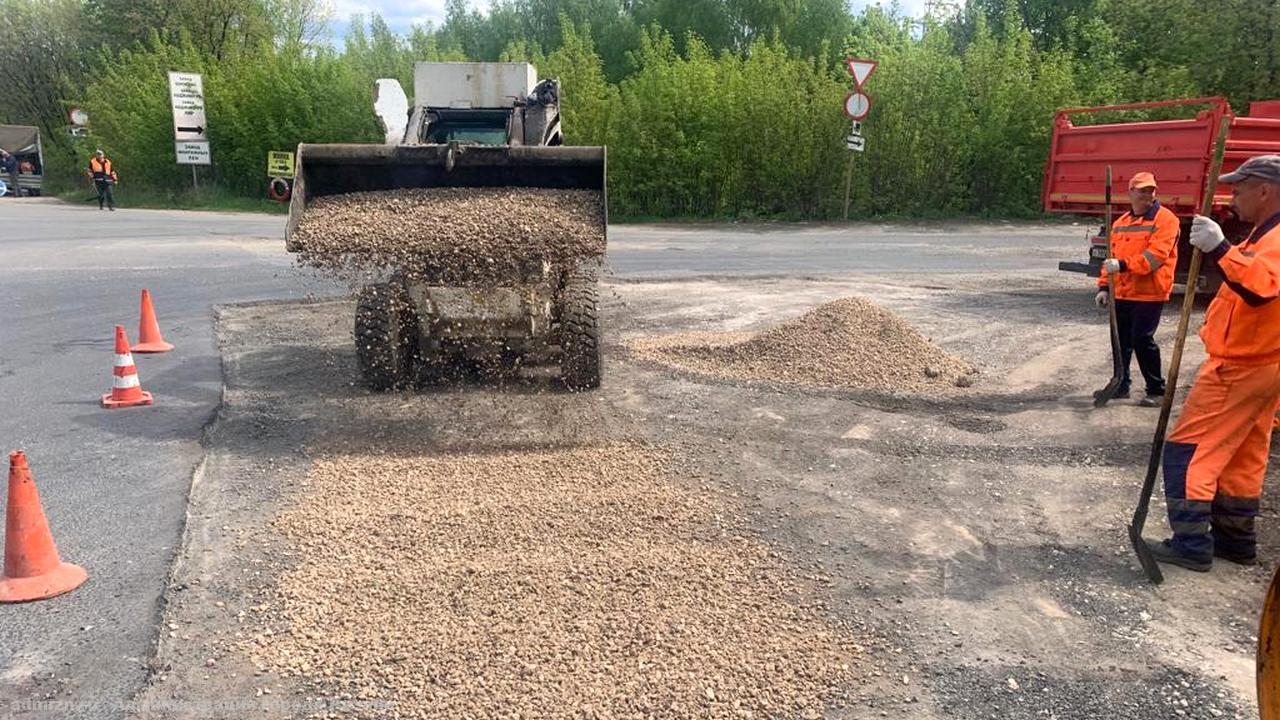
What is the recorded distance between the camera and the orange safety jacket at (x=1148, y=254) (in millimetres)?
6152

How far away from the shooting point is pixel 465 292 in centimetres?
630

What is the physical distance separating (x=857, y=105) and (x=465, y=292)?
15237 mm

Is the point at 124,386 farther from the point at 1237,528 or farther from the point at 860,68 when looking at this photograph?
the point at 860,68

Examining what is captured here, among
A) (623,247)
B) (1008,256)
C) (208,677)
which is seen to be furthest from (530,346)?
(1008,256)

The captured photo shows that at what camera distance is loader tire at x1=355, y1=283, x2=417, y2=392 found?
21.4 ft

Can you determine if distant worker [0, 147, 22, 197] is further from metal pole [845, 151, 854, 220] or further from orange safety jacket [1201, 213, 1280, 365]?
orange safety jacket [1201, 213, 1280, 365]

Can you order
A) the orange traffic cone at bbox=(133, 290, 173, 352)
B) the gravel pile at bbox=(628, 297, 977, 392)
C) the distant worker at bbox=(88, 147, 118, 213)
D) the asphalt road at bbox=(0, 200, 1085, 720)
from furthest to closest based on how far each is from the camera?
the distant worker at bbox=(88, 147, 118, 213), the orange traffic cone at bbox=(133, 290, 173, 352), the gravel pile at bbox=(628, 297, 977, 392), the asphalt road at bbox=(0, 200, 1085, 720)

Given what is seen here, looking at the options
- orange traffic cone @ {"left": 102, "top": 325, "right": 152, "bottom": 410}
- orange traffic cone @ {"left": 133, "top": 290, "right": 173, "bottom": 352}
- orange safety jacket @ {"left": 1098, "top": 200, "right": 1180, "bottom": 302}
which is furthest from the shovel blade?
orange traffic cone @ {"left": 133, "top": 290, "right": 173, "bottom": 352}

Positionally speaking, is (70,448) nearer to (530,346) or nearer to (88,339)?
(530,346)

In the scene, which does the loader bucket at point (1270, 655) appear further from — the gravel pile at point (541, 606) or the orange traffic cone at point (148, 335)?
the orange traffic cone at point (148, 335)

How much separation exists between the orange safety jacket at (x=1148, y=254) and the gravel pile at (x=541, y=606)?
3661 mm

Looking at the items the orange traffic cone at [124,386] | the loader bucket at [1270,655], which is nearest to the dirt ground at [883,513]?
the orange traffic cone at [124,386]

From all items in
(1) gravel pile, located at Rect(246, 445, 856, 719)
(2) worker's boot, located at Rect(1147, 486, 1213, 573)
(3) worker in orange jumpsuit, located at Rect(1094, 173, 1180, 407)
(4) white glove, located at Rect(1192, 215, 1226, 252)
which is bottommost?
(1) gravel pile, located at Rect(246, 445, 856, 719)

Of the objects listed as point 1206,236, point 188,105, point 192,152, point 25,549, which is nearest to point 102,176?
point 192,152
